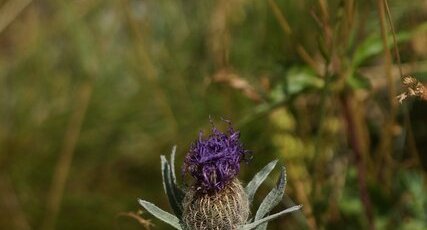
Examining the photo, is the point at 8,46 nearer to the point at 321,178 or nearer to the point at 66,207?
the point at 66,207

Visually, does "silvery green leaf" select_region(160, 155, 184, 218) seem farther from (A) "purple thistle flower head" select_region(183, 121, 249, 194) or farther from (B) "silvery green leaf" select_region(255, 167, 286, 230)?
(B) "silvery green leaf" select_region(255, 167, 286, 230)

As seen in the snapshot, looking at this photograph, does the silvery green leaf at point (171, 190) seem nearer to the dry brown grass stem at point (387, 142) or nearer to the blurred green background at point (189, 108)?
the blurred green background at point (189, 108)

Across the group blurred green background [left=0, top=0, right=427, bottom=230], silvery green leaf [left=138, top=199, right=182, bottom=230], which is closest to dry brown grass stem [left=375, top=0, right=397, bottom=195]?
blurred green background [left=0, top=0, right=427, bottom=230]

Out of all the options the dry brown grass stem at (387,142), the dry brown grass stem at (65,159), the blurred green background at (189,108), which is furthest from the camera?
the dry brown grass stem at (65,159)

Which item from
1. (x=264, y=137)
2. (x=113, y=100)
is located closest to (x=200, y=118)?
(x=264, y=137)

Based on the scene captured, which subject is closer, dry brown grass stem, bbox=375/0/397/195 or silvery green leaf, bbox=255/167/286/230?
silvery green leaf, bbox=255/167/286/230

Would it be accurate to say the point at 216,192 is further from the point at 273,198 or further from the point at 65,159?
the point at 65,159

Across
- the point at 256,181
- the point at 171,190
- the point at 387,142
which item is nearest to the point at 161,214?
the point at 171,190

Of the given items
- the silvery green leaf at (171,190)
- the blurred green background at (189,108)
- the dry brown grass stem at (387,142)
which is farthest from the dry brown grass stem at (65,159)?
the silvery green leaf at (171,190)
